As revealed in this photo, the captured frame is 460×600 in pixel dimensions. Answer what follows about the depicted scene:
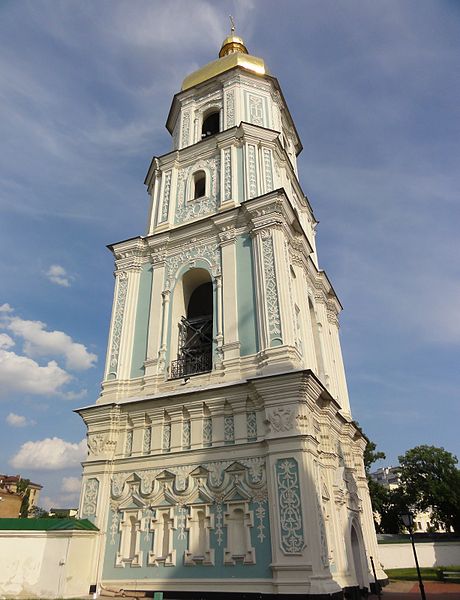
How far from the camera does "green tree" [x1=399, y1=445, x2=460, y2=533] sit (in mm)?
35125

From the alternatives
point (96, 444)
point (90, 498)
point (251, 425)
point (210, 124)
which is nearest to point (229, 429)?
point (251, 425)

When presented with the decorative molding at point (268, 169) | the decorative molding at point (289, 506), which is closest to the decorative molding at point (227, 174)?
the decorative molding at point (268, 169)

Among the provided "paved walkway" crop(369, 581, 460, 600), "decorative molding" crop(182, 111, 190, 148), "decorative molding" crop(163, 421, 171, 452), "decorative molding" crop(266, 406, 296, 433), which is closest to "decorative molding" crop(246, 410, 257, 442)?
"decorative molding" crop(266, 406, 296, 433)

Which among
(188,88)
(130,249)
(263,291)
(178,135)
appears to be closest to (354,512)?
(263,291)

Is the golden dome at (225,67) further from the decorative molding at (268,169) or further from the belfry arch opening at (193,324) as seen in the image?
the belfry arch opening at (193,324)

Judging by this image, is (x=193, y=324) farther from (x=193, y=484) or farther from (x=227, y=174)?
(x=227, y=174)

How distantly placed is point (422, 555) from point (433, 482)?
798 cm

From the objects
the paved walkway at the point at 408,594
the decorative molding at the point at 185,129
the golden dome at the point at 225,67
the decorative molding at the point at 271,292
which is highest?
the golden dome at the point at 225,67

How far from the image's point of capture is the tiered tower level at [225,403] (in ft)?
32.7

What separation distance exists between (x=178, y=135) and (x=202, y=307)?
7.75 metres

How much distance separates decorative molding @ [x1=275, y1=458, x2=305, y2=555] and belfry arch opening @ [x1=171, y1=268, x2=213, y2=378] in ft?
12.3

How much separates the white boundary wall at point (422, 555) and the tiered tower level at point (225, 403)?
15.8m

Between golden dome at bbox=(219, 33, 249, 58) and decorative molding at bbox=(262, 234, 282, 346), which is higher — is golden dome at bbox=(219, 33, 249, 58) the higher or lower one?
the higher one

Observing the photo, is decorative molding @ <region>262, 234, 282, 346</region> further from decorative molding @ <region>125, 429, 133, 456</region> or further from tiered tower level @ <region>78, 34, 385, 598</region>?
decorative molding @ <region>125, 429, 133, 456</region>
